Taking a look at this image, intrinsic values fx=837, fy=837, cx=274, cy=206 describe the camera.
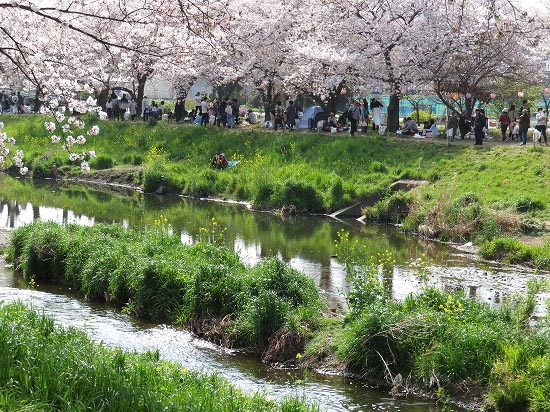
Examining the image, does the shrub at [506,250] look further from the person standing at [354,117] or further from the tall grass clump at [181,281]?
the person standing at [354,117]

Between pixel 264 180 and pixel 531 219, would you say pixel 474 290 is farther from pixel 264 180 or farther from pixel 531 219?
pixel 264 180

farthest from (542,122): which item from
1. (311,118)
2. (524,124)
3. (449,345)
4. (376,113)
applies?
(449,345)

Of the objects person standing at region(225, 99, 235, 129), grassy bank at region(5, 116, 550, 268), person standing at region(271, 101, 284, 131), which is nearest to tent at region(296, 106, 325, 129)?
person standing at region(271, 101, 284, 131)

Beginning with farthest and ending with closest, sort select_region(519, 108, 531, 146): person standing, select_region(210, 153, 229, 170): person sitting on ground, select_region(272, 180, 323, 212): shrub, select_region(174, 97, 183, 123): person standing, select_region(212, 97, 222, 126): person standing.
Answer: select_region(174, 97, 183, 123): person standing, select_region(212, 97, 222, 126): person standing, select_region(210, 153, 229, 170): person sitting on ground, select_region(519, 108, 531, 146): person standing, select_region(272, 180, 323, 212): shrub

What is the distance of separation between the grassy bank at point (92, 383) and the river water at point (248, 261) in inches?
58.8

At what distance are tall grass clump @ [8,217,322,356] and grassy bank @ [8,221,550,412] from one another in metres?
0.02

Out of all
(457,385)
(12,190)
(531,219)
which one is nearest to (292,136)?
(12,190)

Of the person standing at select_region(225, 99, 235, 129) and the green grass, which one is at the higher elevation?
the person standing at select_region(225, 99, 235, 129)

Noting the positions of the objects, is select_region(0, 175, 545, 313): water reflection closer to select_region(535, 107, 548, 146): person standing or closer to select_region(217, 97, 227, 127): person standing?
select_region(217, 97, 227, 127): person standing

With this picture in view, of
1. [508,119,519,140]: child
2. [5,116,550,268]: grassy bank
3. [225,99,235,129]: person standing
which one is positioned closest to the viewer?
[5,116,550,268]: grassy bank

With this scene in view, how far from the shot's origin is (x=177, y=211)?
2500 centimetres

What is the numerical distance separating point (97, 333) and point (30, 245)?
14.1 feet

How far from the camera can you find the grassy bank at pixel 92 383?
7078mm

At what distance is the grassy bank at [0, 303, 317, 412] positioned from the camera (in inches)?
279
